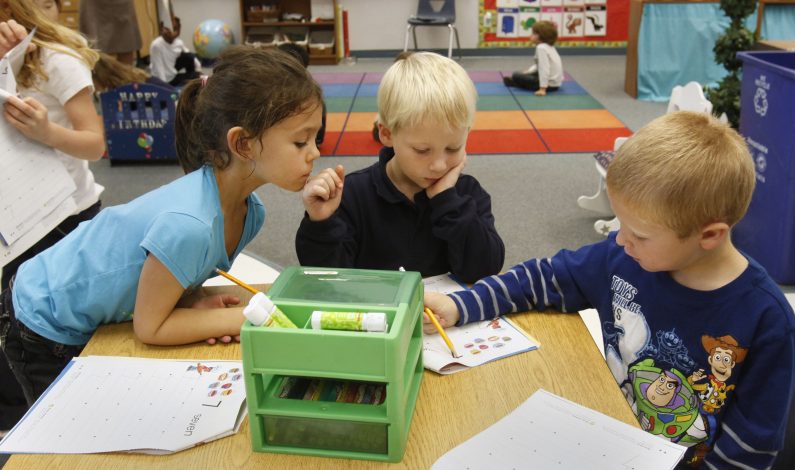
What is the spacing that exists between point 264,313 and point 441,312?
0.44 meters

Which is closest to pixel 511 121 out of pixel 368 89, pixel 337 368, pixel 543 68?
pixel 543 68

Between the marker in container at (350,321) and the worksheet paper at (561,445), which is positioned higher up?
the marker in container at (350,321)

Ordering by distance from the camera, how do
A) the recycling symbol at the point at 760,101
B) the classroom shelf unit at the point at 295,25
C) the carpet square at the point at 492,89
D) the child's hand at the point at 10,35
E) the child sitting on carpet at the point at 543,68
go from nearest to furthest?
the child's hand at the point at 10,35, the recycling symbol at the point at 760,101, the child sitting on carpet at the point at 543,68, the carpet square at the point at 492,89, the classroom shelf unit at the point at 295,25

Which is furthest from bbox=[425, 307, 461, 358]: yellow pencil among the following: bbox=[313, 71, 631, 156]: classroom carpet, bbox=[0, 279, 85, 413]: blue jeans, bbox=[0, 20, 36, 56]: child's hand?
bbox=[313, 71, 631, 156]: classroom carpet

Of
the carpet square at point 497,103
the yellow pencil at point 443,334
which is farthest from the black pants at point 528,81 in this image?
the yellow pencil at point 443,334

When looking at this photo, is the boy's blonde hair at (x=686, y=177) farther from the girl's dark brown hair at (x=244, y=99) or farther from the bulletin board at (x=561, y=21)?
the bulletin board at (x=561, y=21)

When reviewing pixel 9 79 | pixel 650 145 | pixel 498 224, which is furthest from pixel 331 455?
pixel 498 224

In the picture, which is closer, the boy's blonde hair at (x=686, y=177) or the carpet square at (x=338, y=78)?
the boy's blonde hair at (x=686, y=177)

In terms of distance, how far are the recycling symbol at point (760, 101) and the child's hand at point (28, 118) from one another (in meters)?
2.45

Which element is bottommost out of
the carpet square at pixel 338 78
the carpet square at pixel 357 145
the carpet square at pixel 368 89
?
the carpet square at pixel 357 145

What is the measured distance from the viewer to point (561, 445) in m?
0.99

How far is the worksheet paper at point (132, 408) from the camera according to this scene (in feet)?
3.29

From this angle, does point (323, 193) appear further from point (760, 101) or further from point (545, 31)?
point (545, 31)

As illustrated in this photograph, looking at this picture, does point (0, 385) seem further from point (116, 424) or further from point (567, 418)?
point (567, 418)
